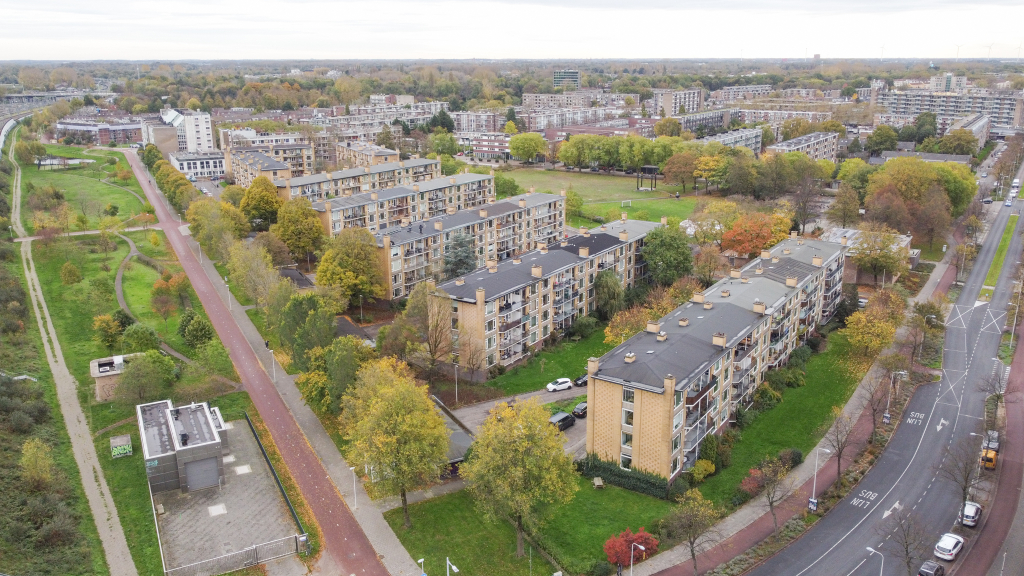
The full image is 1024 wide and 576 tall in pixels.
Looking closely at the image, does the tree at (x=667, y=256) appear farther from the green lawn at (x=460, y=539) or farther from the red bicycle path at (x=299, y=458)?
the red bicycle path at (x=299, y=458)

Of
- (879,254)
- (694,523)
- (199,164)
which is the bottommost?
(694,523)

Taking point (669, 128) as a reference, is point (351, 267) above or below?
below

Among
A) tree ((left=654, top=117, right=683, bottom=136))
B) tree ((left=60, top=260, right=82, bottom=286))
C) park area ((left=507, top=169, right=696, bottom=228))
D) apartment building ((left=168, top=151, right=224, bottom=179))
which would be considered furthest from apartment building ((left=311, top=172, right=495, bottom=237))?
tree ((left=654, top=117, right=683, bottom=136))

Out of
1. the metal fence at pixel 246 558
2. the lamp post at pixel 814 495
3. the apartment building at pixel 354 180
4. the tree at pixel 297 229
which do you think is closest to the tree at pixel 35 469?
the metal fence at pixel 246 558

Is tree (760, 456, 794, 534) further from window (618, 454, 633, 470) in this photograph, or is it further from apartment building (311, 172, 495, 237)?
apartment building (311, 172, 495, 237)

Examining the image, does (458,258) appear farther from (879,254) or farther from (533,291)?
(879,254)

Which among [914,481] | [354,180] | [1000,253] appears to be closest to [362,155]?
[354,180]
